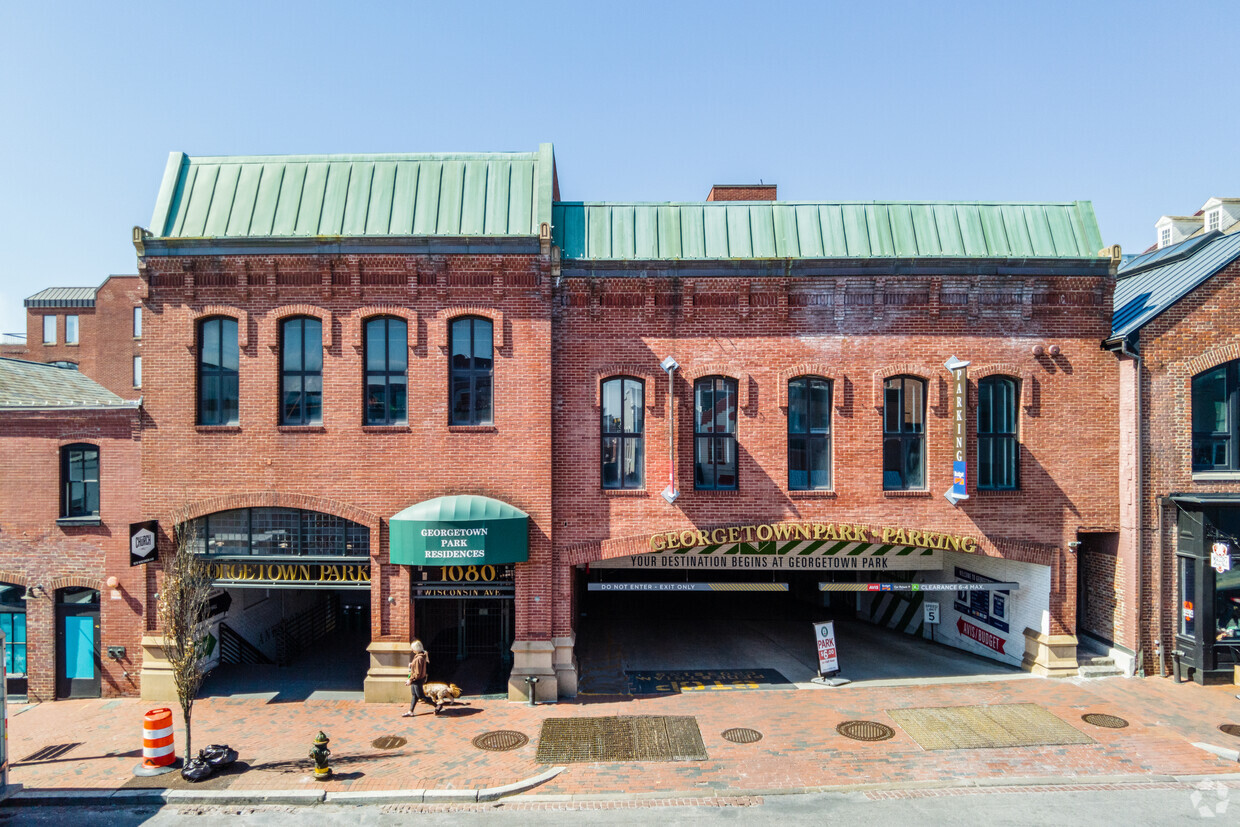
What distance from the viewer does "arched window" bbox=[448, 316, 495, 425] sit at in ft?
52.2

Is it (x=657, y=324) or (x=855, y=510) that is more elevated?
(x=657, y=324)

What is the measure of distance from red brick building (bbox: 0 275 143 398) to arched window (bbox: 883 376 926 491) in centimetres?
4550

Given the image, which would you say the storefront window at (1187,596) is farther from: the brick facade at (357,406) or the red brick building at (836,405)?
the brick facade at (357,406)

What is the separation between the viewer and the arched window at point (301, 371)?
16.0 metres

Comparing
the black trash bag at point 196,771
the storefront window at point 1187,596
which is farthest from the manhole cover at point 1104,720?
the black trash bag at point 196,771

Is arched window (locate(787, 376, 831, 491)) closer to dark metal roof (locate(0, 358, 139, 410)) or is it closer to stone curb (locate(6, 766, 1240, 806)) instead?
stone curb (locate(6, 766, 1240, 806))

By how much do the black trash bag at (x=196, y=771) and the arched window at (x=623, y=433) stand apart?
878 centimetres

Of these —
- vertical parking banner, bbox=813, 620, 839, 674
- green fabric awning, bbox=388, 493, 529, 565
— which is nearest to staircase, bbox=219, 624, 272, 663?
green fabric awning, bbox=388, 493, 529, 565

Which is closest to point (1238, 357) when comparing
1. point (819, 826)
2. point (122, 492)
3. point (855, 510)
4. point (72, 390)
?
point (855, 510)

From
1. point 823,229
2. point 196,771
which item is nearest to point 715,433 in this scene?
point 823,229

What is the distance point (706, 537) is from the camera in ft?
52.2

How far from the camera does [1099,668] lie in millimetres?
16188

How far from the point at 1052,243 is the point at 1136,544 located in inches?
275

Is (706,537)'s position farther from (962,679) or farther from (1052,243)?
(1052,243)
